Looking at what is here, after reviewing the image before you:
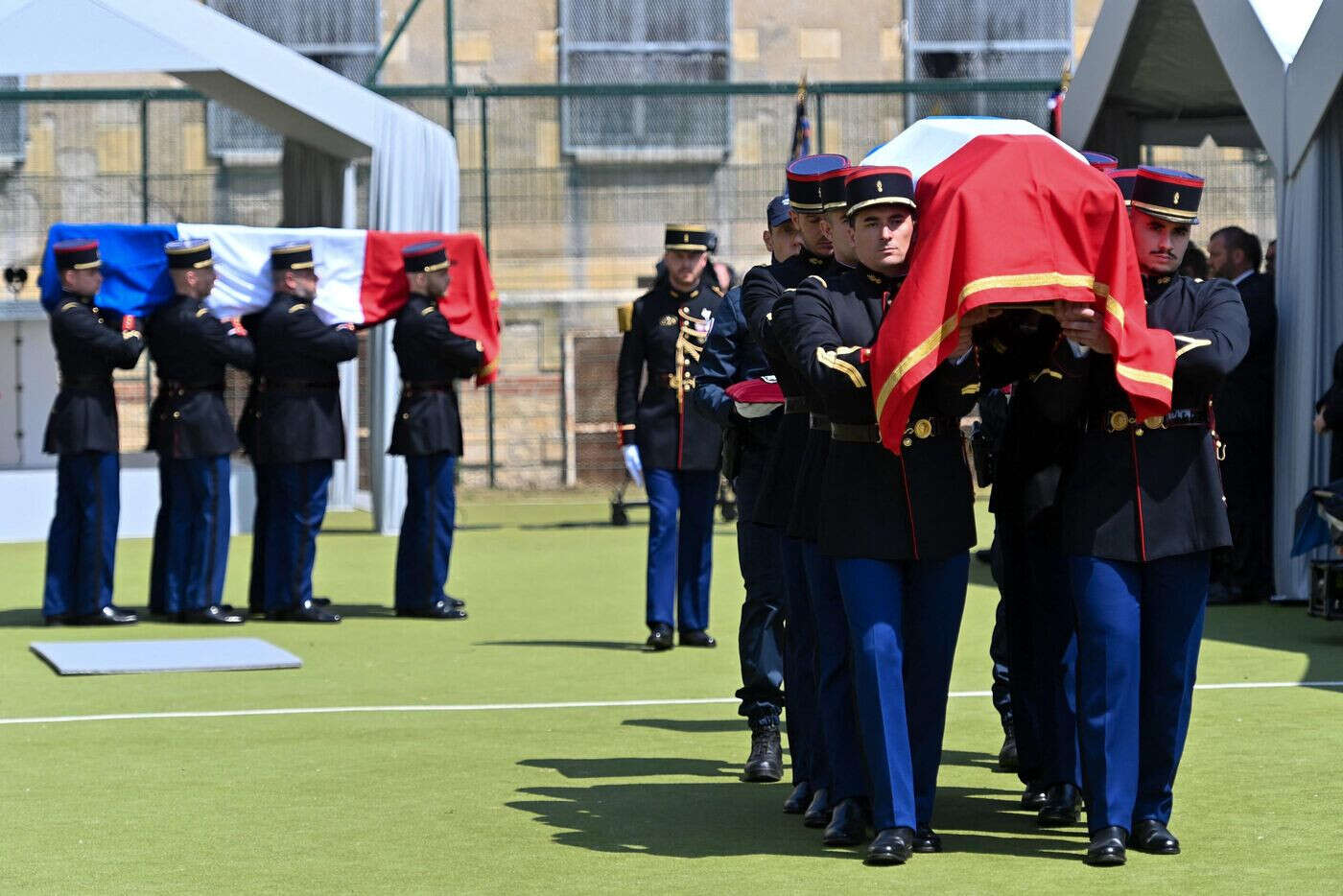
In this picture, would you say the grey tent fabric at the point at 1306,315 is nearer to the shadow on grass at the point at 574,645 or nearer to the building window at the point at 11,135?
the shadow on grass at the point at 574,645

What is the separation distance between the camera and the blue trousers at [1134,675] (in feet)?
18.3

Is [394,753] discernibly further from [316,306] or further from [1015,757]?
[316,306]

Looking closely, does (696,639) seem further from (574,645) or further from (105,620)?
(105,620)

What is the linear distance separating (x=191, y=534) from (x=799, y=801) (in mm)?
5932

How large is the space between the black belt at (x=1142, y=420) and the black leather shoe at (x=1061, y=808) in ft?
3.42

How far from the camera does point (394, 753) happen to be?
7.41 meters

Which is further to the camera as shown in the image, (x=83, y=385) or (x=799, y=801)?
(x=83, y=385)

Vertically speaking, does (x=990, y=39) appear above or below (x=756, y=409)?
above

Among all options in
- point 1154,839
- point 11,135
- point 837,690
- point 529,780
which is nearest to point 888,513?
point 837,690

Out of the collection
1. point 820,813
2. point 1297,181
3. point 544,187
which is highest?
point 544,187

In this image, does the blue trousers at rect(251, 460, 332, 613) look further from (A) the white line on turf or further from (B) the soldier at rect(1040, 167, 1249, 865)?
(B) the soldier at rect(1040, 167, 1249, 865)

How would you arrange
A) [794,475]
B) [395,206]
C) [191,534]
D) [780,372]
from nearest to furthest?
[780,372] → [794,475] → [191,534] → [395,206]

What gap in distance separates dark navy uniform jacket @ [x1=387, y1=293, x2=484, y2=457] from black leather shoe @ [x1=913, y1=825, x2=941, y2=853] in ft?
20.8

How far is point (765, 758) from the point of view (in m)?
6.93
